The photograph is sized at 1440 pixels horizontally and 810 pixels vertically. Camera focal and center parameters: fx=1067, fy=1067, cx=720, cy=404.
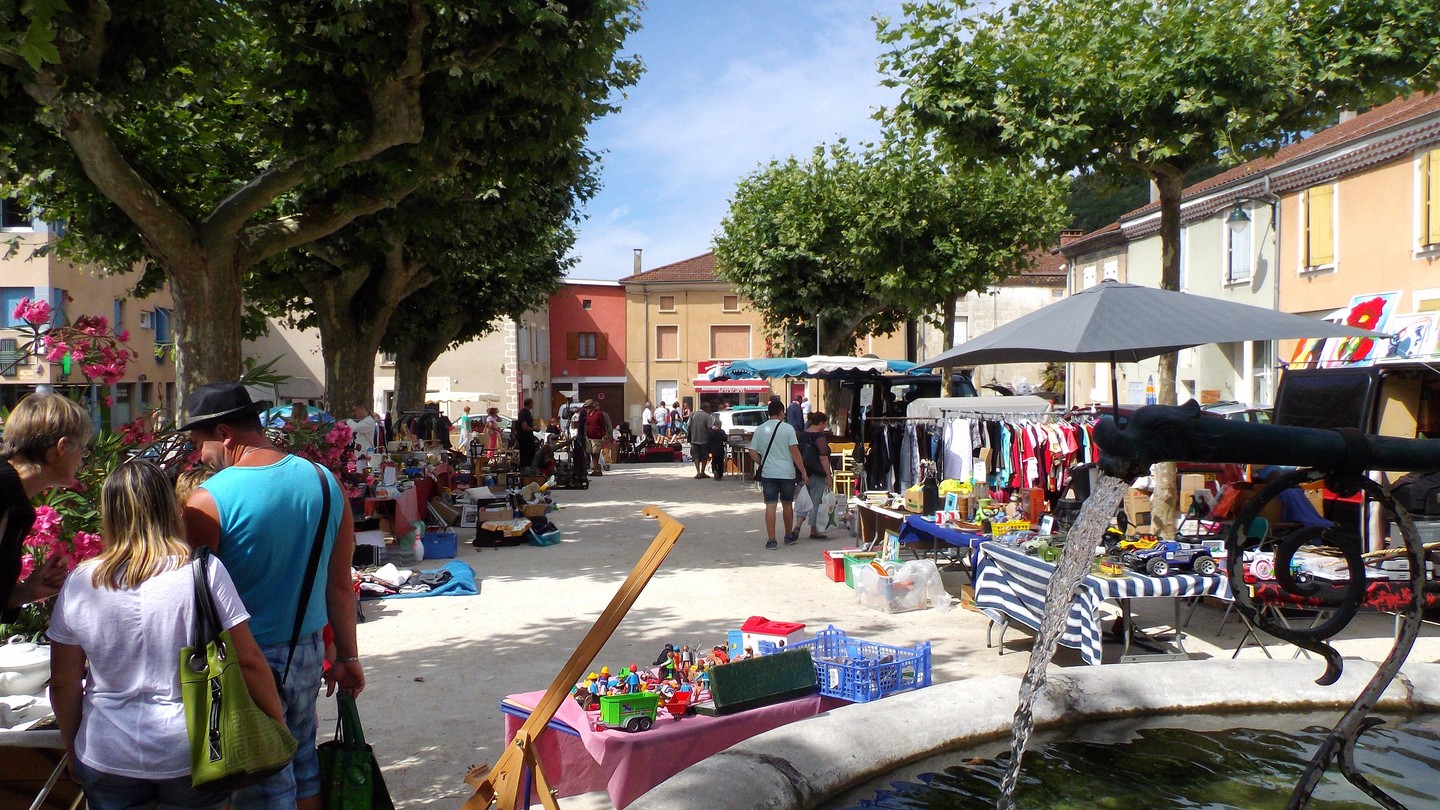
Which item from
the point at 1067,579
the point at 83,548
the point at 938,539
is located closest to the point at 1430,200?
the point at 938,539

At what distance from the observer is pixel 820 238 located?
25.7 m

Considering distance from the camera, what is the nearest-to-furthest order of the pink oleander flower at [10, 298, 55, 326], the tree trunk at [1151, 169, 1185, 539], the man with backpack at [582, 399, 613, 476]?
the pink oleander flower at [10, 298, 55, 326] → the tree trunk at [1151, 169, 1185, 539] → the man with backpack at [582, 399, 613, 476]

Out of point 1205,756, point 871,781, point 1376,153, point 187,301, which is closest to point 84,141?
point 187,301

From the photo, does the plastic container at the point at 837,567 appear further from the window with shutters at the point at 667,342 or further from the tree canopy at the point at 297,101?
the window with shutters at the point at 667,342

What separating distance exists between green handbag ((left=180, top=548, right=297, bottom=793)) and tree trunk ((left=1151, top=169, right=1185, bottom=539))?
800 centimetres

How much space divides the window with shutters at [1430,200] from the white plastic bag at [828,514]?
33.5 ft

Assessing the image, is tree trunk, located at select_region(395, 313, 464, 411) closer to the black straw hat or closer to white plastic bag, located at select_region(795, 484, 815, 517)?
white plastic bag, located at select_region(795, 484, 815, 517)

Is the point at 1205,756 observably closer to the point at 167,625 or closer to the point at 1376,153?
the point at 167,625

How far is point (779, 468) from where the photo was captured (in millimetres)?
11859

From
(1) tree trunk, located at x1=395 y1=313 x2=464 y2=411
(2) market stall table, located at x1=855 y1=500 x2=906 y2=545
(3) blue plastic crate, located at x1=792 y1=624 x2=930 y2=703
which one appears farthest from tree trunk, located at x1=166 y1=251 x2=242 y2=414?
(1) tree trunk, located at x1=395 y1=313 x2=464 y2=411

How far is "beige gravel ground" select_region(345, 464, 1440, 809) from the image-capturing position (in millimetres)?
5504

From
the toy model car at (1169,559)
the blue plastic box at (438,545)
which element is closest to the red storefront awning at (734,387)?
the blue plastic box at (438,545)

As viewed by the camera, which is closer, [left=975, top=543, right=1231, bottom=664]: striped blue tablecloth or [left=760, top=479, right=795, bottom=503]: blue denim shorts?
[left=975, top=543, right=1231, bottom=664]: striped blue tablecloth

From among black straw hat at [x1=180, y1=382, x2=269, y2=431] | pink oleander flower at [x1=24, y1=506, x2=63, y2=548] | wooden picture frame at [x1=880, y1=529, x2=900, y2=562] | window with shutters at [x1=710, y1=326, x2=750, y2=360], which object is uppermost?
window with shutters at [x1=710, y1=326, x2=750, y2=360]
